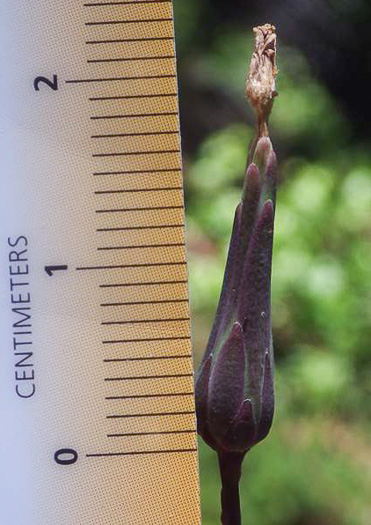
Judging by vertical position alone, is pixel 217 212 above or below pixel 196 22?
below

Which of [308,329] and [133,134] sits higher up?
[133,134]

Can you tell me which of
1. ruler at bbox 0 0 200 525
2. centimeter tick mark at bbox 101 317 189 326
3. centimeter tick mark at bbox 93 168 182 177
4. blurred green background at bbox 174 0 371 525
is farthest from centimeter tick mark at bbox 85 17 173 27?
blurred green background at bbox 174 0 371 525

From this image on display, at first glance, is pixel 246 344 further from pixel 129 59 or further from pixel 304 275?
pixel 304 275

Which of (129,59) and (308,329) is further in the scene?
(308,329)

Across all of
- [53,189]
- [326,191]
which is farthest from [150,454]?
[326,191]

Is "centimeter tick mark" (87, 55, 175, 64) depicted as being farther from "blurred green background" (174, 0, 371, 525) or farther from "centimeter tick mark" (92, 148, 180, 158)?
"blurred green background" (174, 0, 371, 525)

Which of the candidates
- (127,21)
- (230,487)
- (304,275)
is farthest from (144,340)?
(304,275)

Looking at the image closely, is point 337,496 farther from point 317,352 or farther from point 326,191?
point 326,191
